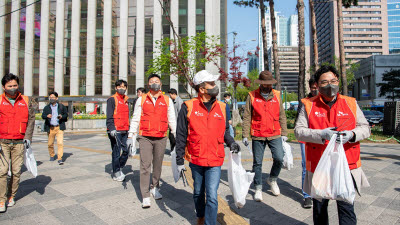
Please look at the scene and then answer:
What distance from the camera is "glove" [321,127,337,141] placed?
2.32m

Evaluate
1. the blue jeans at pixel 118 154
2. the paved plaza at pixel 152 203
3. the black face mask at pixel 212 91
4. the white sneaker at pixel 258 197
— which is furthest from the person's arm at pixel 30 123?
the white sneaker at pixel 258 197

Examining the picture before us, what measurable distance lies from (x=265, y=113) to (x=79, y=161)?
5.85m

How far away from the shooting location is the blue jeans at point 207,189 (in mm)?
2861

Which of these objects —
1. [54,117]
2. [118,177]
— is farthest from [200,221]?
[54,117]

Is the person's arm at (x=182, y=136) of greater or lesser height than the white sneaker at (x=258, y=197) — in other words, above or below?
above

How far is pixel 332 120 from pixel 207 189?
1431mm

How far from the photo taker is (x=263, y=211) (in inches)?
150

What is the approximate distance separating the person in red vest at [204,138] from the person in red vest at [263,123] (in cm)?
121

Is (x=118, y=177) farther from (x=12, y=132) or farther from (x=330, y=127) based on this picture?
(x=330, y=127)

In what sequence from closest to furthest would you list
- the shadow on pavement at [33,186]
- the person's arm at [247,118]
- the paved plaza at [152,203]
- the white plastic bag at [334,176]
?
1. the white plastic bag at [334,176]
2. the paved plaza at [152,203]
3. the person's arm at [247,118]
4. the shadow on pavement at [33,186]

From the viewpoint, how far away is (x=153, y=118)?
433 centimetres

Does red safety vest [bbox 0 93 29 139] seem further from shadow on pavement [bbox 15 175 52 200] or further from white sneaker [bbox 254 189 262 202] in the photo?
white sneaker [bbox 254 189 262 202]

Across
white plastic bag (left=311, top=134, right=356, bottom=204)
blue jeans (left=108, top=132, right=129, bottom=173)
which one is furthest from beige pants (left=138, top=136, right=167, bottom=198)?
white plastic bag (left=311, top=134, right=356, bottom=204)

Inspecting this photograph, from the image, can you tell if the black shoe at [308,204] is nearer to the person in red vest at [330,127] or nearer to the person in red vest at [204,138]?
the person in red vest at [330,127]
